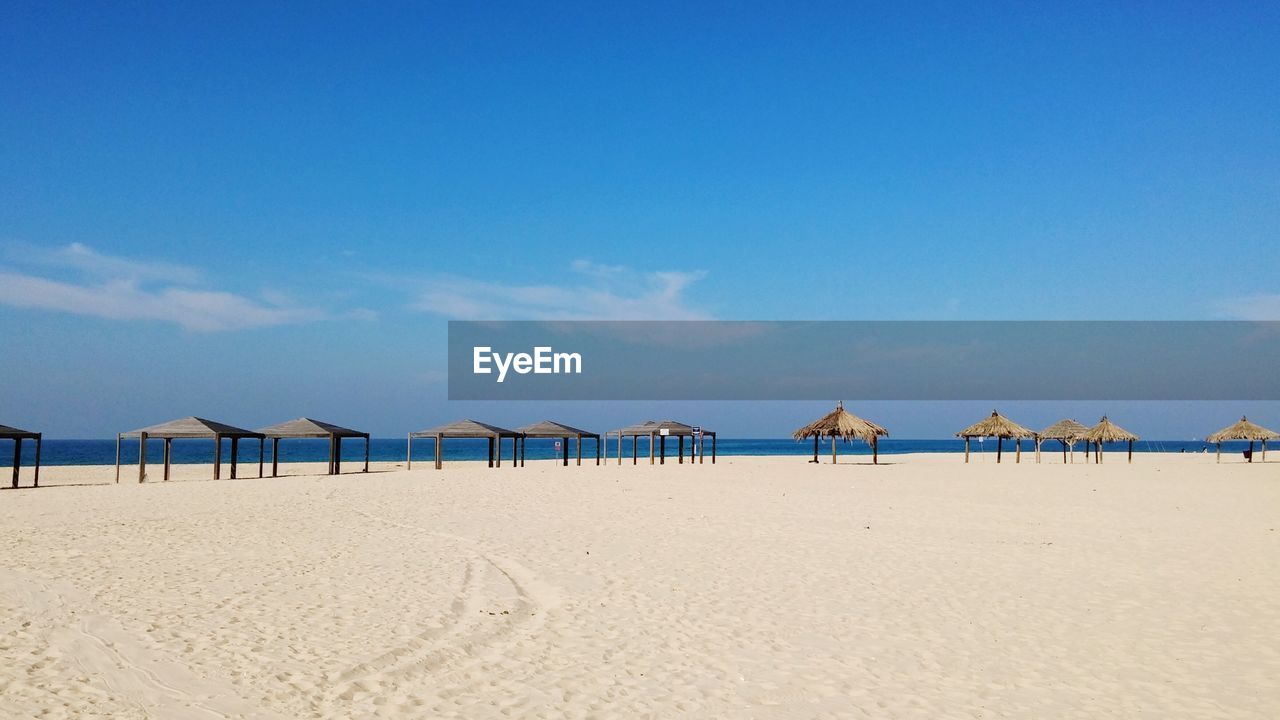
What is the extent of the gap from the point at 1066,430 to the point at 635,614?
137ft

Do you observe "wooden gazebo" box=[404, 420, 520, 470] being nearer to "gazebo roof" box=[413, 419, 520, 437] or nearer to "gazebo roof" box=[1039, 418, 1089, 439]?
"gazebo roof" box=[413, 419, 520, 437]

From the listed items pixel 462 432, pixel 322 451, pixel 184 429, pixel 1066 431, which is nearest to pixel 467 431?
pixel 462 432

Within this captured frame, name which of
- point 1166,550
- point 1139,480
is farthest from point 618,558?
point 1139,480

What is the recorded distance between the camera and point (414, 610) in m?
7.26

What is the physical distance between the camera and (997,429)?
38.9m

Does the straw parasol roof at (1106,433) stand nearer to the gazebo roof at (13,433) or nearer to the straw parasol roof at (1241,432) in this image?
the straw parasol roof at (1241,432)

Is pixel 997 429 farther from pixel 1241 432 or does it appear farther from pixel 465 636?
pixel 465 636

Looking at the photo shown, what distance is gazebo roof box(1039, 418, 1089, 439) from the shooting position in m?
42.0

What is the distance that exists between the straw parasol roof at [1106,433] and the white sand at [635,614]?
3074 centimetres

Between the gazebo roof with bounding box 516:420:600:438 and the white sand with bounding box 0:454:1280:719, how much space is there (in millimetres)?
18766

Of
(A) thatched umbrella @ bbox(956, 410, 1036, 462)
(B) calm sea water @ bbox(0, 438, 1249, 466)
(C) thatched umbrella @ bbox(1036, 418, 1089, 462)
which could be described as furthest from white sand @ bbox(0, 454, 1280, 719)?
(B) calm sea water @ bbox(0, 438, 1249, 466)

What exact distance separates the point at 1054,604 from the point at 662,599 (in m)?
3.62

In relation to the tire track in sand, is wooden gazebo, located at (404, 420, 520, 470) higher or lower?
higher

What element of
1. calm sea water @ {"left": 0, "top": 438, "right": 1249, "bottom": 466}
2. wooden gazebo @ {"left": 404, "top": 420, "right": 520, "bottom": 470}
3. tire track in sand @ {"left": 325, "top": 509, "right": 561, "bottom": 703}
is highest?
wooden gazebo @ {"left": 404, "top": 420, "right": 520, "bottom": 470}
